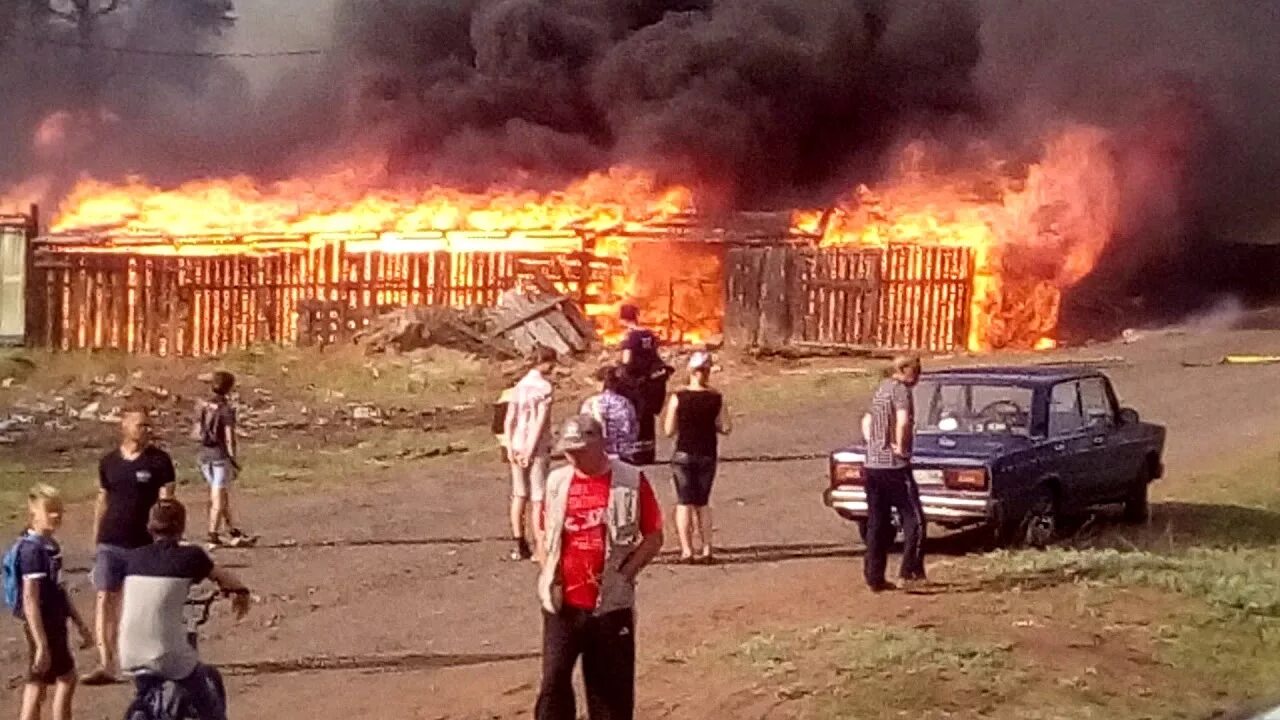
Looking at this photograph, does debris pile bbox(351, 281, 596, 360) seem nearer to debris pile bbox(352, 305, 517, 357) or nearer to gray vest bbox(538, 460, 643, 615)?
debris pile bbox(352, 305, 517, 357)

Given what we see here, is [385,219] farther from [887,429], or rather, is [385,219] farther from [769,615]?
[769,615]

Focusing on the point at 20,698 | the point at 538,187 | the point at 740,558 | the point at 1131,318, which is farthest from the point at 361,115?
the point at 20,698

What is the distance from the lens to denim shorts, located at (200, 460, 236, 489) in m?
13.9

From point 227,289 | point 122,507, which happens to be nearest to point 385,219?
point 227,289

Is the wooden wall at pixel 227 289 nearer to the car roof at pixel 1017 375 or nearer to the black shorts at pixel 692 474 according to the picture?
the car roof at pixel 1017 375

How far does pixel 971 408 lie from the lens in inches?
573

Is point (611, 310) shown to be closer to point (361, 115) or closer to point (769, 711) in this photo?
point (361, 115)

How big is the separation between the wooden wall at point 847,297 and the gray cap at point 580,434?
2155 centimetres

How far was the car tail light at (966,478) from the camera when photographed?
1338 centimetres

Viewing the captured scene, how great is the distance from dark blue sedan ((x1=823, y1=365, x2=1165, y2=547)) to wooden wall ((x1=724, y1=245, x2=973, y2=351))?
45.7 ft

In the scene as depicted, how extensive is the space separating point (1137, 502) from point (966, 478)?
2.55 meters

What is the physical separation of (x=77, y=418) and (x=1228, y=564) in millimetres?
13428

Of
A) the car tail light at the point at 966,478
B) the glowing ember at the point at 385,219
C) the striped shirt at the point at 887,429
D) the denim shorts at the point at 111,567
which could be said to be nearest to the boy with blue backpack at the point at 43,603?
the denim shorts at the point at 111,567

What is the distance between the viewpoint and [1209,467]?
18328 millimetres
